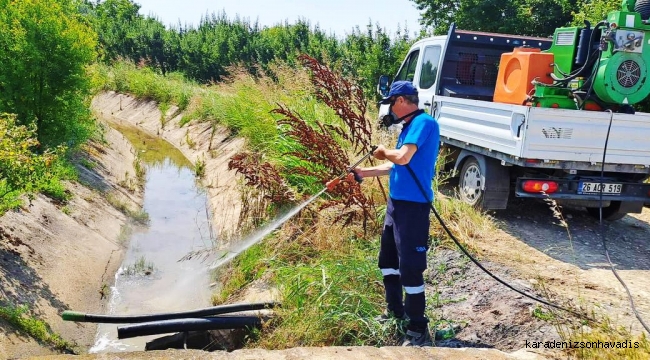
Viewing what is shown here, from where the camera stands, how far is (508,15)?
20.6m

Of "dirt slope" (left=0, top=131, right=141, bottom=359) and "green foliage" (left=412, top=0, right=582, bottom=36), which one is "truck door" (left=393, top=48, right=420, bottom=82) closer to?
"dirt slope" (left=0, top=131, right=141, bottom=359)

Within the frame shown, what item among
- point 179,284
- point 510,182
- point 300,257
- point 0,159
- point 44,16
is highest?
point 44,16

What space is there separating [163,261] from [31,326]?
3518mm

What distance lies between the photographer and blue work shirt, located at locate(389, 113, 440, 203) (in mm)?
4113

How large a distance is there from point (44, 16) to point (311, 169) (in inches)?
212

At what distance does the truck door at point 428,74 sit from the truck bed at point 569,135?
214cm

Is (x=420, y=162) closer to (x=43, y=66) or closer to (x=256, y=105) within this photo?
(x=43, y=66)

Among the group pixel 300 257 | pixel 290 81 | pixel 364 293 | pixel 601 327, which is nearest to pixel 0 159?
pixel 300 257

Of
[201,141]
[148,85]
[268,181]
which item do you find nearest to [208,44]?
[148,85]

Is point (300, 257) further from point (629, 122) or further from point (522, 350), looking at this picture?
point (629, 122)

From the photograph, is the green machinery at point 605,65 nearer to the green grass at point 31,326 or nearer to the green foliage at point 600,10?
the green foliage at point 600,10

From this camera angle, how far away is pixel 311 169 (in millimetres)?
7359

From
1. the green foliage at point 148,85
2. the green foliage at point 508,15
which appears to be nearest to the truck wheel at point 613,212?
the green foliage at point 508,15

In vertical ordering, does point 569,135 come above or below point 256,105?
below
